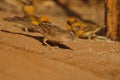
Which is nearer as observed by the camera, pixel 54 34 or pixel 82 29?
pixel 54 34

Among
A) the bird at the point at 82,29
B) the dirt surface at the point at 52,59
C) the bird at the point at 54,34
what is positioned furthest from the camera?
the bird at the point at 82,29

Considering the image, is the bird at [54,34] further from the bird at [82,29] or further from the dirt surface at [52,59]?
the bird at [82,29]

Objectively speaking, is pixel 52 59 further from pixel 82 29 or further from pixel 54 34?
pixel 82 29

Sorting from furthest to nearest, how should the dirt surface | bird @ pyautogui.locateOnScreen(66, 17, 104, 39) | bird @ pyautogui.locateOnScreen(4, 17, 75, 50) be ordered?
1. bird @ pyautogui.locateOnScreen(66, 17, 104, 39)
2. bird @ pyautogui.locateOnScreen(4, 17, 75, 50)
3. the dirt surface

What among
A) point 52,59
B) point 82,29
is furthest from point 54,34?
point 82,29

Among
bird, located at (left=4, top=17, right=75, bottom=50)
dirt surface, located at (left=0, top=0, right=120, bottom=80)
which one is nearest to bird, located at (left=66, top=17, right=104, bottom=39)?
dirt surface, located at (left=0, top=0, right=120, bottom=80)

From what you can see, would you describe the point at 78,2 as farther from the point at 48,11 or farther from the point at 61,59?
the point at 61,59

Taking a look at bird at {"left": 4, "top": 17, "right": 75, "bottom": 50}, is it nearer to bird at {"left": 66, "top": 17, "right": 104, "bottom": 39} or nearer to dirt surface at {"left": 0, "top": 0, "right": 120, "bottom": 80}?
dirt surface at {"left": 0, "top": 0, "right": 120, "bottom": 80}

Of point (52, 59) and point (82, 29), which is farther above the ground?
point (52, 59)

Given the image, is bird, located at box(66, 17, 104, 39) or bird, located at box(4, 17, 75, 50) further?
bird, located at box(66, 17, 104, 39)

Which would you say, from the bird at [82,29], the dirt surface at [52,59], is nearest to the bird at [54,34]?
the dirt surface at [52,59]
